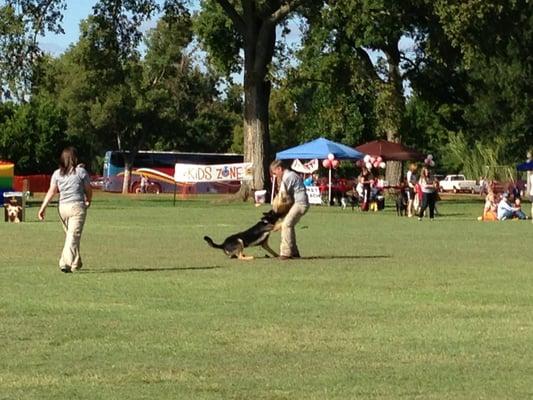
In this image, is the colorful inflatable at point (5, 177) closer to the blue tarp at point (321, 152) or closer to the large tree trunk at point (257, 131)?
the large tree trunk at point (257, 131)

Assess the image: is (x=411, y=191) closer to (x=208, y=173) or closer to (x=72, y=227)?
(x=208, y=173)

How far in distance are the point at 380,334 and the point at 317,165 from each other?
43.2 m

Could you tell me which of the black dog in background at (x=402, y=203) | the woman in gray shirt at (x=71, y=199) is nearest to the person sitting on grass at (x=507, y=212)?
the black dog in background at (x=402, y=203)

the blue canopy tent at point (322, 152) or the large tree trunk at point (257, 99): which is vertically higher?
the large tree trunk at point (257, 99)

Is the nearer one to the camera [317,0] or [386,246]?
[386,246]

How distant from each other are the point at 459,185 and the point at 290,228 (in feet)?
254

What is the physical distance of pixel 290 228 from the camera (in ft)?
69.5

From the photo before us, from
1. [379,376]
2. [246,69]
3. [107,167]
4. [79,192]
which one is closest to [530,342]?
[379,376]

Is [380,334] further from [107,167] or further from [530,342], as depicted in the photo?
[107,167]

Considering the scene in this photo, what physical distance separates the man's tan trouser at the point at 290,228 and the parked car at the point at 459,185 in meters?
71.0

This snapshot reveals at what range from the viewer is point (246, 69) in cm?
5350

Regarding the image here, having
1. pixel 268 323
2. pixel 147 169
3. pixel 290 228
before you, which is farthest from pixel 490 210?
pixel 147 169

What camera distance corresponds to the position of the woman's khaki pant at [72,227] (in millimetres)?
18391

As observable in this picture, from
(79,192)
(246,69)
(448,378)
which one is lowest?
(448,378)
